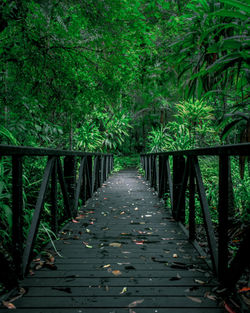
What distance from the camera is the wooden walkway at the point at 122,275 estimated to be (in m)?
1.45

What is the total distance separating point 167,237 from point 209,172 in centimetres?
351

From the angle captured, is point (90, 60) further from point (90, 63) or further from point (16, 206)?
point (16, 206)

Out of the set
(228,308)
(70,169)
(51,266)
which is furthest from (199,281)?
(70,169)

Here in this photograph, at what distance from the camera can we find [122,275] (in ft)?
5.91

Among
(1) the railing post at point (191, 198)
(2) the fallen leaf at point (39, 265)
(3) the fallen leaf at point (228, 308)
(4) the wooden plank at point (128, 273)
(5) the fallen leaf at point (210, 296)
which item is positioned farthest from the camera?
(1) the railing post at point (191, 198)

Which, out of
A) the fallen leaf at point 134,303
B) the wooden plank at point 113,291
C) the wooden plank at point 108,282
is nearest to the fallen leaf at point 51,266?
the wooden plank at point 108,282

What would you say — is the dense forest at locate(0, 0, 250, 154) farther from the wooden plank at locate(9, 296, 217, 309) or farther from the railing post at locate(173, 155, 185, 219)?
the wooden plank at locate(9, 296, 217, 309)

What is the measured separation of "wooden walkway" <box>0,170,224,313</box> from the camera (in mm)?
1446

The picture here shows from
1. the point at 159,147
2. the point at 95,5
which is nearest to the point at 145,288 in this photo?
the point at 95,5

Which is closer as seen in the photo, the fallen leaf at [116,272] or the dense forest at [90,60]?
the fallen leaf at [116,272]

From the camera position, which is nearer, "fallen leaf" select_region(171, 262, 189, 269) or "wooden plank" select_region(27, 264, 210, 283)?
"wooden plank" select_region(27, 264, 210, 283)

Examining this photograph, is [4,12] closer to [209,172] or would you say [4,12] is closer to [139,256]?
[139,256]

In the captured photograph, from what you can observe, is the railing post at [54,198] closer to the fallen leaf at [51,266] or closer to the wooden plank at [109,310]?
the fallen leaf at [51,266]

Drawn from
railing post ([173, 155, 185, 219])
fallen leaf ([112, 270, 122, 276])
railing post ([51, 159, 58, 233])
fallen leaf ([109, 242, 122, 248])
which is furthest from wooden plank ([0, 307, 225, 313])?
railing post ([173, 155, 185, 219])
